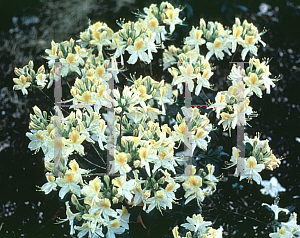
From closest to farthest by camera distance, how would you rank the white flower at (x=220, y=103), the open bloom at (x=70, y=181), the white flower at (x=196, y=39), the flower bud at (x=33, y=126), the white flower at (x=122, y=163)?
1. the white flower at (x=122, y=163)
2. the open bloom at (x=70, y=181)
3. the flower bud at (x=33, y=126)
4. the white flower at (x=220, y=103)
5. the white flower at (x=196, y=39)

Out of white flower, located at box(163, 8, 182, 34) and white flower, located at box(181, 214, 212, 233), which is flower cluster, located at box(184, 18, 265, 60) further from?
white flower, located at box(181, 214, 212, 233)

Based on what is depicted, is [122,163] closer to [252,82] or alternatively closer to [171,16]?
[252,82]

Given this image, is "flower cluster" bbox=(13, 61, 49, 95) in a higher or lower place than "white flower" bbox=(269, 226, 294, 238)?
higher

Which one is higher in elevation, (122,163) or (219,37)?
(219,37)

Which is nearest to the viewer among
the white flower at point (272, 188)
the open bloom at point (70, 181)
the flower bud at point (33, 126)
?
the open bloom at point (70, 181)

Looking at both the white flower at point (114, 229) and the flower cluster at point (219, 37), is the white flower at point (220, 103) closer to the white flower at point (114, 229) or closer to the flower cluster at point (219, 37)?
the flower cluster at point (219, 37)

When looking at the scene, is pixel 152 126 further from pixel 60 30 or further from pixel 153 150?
pixel 60 30

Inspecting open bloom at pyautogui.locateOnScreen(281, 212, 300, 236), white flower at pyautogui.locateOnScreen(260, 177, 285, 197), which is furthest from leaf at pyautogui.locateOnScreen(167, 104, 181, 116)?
white flower at pyautogui.locateOnScreen(260, 177, 285, 197)

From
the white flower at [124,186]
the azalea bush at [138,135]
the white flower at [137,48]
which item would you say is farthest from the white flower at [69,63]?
the white flower at [124,186]

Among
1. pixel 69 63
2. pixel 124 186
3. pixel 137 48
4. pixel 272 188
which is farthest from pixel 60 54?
pixel 272 188

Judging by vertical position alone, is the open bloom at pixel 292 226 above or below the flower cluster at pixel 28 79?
below

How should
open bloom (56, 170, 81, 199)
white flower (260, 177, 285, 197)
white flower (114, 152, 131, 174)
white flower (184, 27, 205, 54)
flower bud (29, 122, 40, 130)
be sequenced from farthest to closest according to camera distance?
white flower (260, 177, 285, 197)
white flower (184, 27, 205, 54)
flower bud (29, 122, 40, 130)
open bloom (56, 170, 81, 199)
white flower (114, 152, 131, 174)
